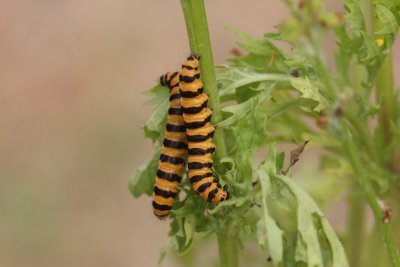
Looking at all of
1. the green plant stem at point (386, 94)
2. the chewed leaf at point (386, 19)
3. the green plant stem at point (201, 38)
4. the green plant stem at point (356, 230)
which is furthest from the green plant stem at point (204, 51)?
the green plant stem at point (356, 230)

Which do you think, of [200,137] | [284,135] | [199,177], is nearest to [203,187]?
[199,177]

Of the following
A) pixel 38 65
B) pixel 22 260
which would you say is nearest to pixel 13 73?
pixel 38 65

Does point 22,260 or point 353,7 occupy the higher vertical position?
point 353,7

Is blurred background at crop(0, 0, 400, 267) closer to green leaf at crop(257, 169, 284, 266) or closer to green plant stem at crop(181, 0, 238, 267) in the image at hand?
green plant stem at crop(181, 0, 238, 267)

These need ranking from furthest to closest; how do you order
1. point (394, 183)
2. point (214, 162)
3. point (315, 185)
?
point (315, 185) → point (394, 183) → point (214, 162)

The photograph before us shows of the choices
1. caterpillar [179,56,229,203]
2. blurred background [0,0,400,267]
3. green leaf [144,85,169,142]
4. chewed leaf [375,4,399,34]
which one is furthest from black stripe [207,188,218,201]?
blurred background [0,0,400,267]

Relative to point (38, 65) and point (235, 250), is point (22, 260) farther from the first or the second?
point (235, 250)
